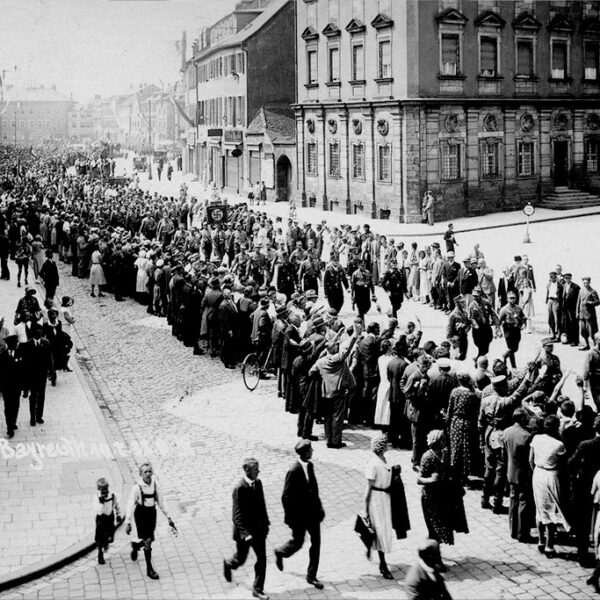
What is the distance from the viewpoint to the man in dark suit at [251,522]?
9664mm

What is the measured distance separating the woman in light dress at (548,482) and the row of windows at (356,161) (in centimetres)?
3245

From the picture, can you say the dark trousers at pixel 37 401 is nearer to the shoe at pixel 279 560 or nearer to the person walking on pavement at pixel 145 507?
the person walking on pavement at pixel 145 507

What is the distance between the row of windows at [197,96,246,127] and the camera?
5969 centimetres

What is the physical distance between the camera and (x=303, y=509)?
32.6 feet

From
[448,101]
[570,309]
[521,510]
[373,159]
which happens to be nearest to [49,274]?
[570,309]

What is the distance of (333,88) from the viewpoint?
4656cm

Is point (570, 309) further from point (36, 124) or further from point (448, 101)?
point (36, 124)

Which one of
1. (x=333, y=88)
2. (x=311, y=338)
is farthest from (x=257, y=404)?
(x=333, y=88)

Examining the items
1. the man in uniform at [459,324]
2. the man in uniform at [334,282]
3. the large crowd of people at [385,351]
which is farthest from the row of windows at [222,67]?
the man in uniform at [459,324]

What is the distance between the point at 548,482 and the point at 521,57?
36558 mm

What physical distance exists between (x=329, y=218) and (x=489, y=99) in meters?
8.91

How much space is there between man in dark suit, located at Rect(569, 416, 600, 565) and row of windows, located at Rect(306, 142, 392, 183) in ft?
107

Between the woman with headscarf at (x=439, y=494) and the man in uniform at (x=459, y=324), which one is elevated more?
the man in uniform at (x=459, y=324)

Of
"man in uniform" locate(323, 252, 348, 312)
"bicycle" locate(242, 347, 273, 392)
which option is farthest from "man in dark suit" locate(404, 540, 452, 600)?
"man in uniform" locate(323, 252, 348, 312)
